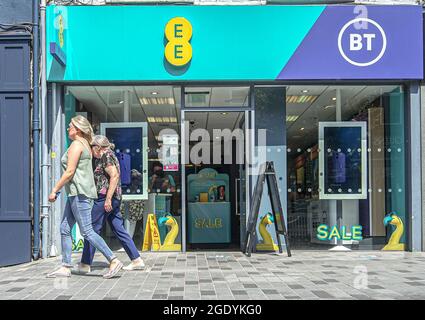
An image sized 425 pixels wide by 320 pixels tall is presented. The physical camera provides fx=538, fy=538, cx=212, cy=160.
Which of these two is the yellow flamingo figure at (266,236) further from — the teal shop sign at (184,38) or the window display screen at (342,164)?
the teal shop sign at (184,38)

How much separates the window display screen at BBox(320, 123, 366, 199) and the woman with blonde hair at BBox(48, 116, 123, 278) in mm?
4346

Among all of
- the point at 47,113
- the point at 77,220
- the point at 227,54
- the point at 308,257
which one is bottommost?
the point at 308,257

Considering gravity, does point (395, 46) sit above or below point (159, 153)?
above

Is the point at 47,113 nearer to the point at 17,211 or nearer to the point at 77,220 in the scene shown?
the point at 17,211

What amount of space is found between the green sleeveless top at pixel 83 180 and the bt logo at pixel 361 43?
15.2 ft

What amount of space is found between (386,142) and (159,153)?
3.96 meters

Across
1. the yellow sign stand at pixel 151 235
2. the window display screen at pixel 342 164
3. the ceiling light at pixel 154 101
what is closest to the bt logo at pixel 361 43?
the window display screen at pixel 342 164

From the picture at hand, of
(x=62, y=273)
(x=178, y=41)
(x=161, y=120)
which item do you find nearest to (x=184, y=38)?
(x=178, y=41)

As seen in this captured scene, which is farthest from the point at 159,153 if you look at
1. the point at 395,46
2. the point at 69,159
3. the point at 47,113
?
the point at 395,46

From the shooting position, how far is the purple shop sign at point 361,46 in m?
8.85

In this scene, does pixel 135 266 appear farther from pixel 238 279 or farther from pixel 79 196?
pixel 238 279

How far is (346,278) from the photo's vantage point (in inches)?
261

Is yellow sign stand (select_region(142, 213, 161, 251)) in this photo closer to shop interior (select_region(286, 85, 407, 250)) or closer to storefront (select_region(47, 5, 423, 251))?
storefront (select_region(47, 5, 423, 251))

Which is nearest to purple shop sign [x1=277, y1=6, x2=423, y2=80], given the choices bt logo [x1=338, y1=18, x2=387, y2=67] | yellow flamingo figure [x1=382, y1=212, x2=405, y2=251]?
bt logo [x1=338, y1=18, x2=387, y2=67]
